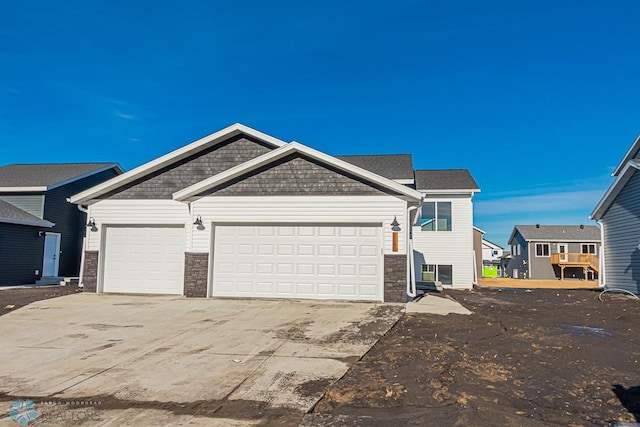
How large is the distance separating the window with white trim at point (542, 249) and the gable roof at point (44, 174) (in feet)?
Answer: 118

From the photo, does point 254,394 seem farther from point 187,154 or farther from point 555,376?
point 187,154

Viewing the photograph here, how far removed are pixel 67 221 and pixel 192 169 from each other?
11195 mm

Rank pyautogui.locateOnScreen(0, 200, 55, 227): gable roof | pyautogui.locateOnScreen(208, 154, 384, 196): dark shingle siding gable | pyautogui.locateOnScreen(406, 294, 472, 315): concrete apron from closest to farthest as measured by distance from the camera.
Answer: pyautogui.locateOnScreen(406, 294, 472, 315): concrete apron → pyautogui.locateOnScreen(208, 154, 384, 196): dark shingle siding gable → pyautogui.locateOnScreen(0, 200, 55, 227): gable roof

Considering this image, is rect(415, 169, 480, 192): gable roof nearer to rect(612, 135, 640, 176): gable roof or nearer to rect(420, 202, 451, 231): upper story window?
rect(420, 202, 451, 231): upper story window

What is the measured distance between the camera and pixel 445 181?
21203 millimetres

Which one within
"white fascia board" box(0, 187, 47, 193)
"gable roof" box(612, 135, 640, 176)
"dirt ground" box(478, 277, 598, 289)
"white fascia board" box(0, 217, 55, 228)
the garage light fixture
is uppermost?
"gable roof" box(612, 135, 640, 176)

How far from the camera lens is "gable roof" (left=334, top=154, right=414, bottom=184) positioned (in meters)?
19.4

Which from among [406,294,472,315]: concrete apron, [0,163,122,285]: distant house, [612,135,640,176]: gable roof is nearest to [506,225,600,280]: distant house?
[612,135,640,176]: gable roof

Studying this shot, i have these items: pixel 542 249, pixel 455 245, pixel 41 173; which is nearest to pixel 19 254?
pixel 41 173

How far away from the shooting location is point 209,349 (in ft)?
21.1

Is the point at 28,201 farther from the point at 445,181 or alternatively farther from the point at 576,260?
the point at 576,260

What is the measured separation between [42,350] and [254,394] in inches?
157

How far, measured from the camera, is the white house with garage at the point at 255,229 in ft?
39.0

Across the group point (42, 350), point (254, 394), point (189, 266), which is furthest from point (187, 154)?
point (254, 394)
